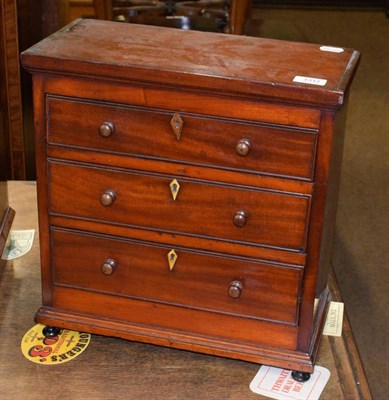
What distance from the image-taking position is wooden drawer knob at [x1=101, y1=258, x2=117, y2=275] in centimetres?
193

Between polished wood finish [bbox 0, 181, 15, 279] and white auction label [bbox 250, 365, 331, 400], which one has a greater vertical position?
polished wood finish [bbox 0, 181, 15, 279]

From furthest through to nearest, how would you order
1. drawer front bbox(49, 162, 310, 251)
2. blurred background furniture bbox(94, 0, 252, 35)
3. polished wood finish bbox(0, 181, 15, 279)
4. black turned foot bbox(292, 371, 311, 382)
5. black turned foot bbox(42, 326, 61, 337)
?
blurred background furniture bbox(94, 0, 252, 35)
polished wood finish bbox(0, 181, 15, 279)
black turned foot bbox(42, 326, 61, 337)
black turned foot bbox(292, 371, 311, 382)
drawer front bbox(49, 162, 310, 251)

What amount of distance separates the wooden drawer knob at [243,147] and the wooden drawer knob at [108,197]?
29 cm

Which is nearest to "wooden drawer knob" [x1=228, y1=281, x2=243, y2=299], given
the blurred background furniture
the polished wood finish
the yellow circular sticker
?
the yellow circular sticker

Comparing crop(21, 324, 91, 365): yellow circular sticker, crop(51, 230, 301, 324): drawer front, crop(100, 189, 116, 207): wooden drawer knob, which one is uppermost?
crop(100, 189, 116, 207): wooden drawer knob

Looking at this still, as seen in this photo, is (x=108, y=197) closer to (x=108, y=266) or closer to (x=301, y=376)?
(x=108, y=266)

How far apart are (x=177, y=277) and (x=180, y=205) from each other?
0.53 feet

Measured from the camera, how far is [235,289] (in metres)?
1.86

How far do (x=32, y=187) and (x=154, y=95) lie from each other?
96 cm

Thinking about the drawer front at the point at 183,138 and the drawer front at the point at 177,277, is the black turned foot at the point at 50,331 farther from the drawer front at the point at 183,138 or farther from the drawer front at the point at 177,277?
the drawer front at the point at 183,138

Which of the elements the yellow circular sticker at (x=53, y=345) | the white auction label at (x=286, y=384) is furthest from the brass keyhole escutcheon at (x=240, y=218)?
the yellow circular sticker at (x=53, y=345)

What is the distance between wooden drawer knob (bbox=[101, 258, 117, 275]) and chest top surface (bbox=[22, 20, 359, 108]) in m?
0.40

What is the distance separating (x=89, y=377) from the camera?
76.1 inches

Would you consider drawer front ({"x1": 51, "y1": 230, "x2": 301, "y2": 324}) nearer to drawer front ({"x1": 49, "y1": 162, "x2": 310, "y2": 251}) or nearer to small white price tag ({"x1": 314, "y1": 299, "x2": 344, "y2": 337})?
drawer front ({"x1": 49, "y1": 162, "x2": 310, "y2": 251})
